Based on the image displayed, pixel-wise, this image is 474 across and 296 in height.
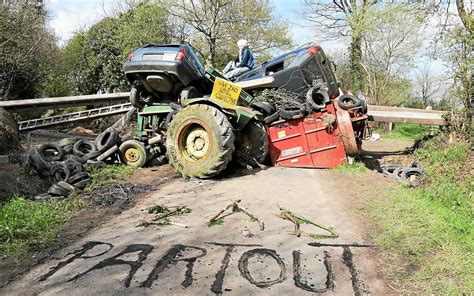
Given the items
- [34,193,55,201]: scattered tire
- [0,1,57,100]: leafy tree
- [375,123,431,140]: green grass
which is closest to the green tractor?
[34,193,55,201]: scattered tire

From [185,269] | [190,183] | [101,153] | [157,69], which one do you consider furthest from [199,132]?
[185,269]

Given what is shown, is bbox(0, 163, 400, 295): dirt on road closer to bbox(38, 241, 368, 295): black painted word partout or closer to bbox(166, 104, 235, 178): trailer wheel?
bbox(38, 241, 368, 295): black painted word partout

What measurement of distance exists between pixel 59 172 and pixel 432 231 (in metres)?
5.00

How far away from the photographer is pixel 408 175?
748 cm

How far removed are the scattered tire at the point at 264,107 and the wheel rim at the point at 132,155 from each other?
228 cm

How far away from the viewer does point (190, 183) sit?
6645 mm

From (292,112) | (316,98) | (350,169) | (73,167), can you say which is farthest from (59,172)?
(350,169)

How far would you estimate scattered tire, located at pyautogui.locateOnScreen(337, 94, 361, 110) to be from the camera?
7.58 m

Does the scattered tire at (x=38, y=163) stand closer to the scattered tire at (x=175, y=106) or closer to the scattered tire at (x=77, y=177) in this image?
the scattered tire at (x=77, y=177)

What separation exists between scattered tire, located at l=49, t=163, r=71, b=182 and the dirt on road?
146cm

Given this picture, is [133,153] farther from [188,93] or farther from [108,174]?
[188,93]

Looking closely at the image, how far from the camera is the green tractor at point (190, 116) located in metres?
6.77

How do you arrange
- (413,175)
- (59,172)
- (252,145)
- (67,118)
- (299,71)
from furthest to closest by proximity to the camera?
(67,118) < (299,71) < (252,145) < (413,175) < (59,172)

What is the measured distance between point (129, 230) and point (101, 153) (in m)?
3.48
